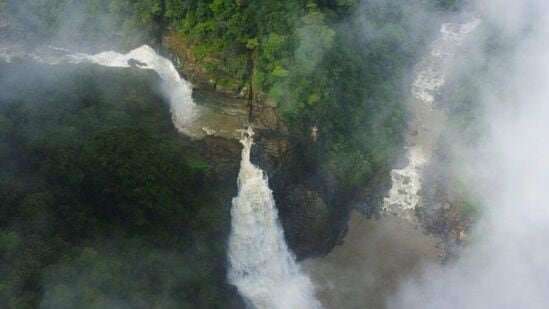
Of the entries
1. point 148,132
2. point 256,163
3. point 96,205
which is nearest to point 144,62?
point 148,132

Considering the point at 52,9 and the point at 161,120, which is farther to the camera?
Answer: the point at 52,9

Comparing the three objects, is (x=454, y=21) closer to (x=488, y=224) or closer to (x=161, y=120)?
(x=488, y=224)

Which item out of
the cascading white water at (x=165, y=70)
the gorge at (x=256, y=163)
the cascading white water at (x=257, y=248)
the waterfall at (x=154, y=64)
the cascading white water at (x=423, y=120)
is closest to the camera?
the gorge at (x=256, y=163)

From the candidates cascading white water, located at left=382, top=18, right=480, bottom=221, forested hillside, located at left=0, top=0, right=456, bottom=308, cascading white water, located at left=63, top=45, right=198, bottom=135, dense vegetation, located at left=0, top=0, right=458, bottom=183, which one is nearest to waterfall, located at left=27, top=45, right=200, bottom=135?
cascading white water, located at left=63, top=45, right=198, bottom=135

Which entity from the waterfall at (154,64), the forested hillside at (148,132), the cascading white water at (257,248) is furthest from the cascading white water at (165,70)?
the cascading white water at (257,248)

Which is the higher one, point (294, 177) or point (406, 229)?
point (294, 177)

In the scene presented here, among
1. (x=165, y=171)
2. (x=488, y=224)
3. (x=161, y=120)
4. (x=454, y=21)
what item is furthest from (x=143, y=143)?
(x=454, y=21)

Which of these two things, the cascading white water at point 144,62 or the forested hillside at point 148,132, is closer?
the forested hillside at point 148,132

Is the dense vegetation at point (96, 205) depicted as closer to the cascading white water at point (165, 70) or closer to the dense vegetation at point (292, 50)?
the cascading white water at point (165, 70)
